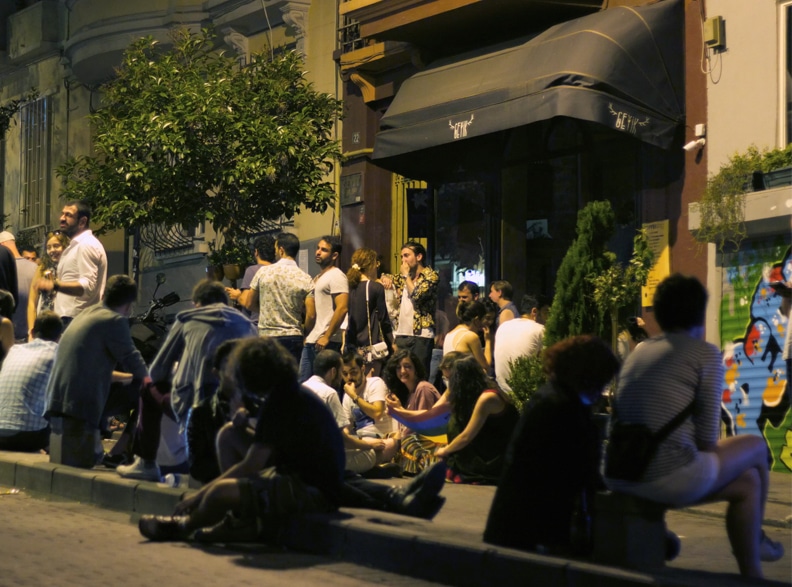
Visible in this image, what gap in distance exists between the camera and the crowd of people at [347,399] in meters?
6.99

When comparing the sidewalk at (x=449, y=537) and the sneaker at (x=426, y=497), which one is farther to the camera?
the sneaker at (x=426, y=497)

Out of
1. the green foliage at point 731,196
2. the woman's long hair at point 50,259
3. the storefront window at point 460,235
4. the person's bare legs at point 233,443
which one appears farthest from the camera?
the storefront window at point 460,235

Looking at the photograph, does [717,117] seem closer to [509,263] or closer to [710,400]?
[509,263]

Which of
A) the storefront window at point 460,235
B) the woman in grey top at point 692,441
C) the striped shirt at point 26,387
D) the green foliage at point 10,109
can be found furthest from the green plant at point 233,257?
the green foliage at point 10,109

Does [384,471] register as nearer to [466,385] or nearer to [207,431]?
[466,385]

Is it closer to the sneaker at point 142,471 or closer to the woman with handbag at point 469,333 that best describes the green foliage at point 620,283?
the woman with handbag at point 469,333

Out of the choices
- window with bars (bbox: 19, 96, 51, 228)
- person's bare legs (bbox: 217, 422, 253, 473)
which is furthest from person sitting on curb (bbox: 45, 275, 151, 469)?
window with bars (bbox: 19, 96, 51, 228)

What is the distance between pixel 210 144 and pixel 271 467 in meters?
10.9

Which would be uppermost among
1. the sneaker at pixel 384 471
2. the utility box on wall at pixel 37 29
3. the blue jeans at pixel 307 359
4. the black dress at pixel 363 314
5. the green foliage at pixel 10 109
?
the utility box on wall at pixel 37 29

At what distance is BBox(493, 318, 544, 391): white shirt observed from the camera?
1439 centimetres

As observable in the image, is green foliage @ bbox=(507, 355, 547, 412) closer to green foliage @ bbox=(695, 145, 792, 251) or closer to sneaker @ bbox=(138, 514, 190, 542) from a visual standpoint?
green foliage @ bbox=(695, 145, 792, 251)

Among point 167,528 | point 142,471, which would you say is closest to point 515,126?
point 142,471

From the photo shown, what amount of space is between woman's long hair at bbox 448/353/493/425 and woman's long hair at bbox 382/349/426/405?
1314 mm

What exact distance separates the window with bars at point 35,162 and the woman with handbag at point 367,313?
15847mm
